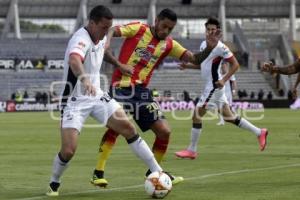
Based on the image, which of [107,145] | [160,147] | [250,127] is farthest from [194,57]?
[250,127]

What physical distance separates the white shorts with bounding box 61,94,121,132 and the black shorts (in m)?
1.31

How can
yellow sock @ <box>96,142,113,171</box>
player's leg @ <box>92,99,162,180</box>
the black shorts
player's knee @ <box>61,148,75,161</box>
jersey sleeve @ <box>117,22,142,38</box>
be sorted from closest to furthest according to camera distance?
player's knee @ <box>61,148,75,161</box>, player's leg @ <box>92,99,162,180</box>, yellow sock @ <box>96,142,113,171</box>, the black shorts, jersey sleeve @ <box>117,22,142,38</box>

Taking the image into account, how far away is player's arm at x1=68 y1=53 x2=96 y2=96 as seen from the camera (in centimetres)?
877

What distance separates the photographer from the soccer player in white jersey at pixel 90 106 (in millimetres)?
9580

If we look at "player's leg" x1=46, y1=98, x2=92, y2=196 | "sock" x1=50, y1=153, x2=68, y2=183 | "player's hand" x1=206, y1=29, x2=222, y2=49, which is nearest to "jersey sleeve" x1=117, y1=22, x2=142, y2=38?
"player's hand" x1=206, y1=29, x2=222, y2=49

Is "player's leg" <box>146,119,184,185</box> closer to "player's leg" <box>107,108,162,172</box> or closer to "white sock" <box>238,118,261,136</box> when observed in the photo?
"player's leg" <box>107,108,162,172</box>

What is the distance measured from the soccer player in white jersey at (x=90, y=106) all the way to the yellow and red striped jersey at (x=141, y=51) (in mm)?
1568

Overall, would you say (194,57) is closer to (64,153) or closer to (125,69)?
(125,69)

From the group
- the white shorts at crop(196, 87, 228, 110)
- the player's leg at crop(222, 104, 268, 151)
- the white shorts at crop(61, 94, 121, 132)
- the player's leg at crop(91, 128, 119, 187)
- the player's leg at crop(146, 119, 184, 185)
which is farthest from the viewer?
the player's leg at crop(222, 104, 268, 151)

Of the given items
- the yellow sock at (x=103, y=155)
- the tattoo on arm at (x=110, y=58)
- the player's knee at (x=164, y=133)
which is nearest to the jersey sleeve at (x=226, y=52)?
the player's knee at (x=164, y=133)

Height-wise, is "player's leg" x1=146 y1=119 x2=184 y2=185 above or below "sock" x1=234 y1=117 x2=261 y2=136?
above

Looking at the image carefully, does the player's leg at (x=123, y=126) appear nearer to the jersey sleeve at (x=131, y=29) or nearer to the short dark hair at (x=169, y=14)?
the short dark hair at (x=169, y=14)

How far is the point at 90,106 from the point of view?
9.78 m

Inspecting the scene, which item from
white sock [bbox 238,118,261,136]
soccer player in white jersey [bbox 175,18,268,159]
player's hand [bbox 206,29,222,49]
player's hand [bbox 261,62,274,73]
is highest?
player's hand [bbox 206,29,222,49]
